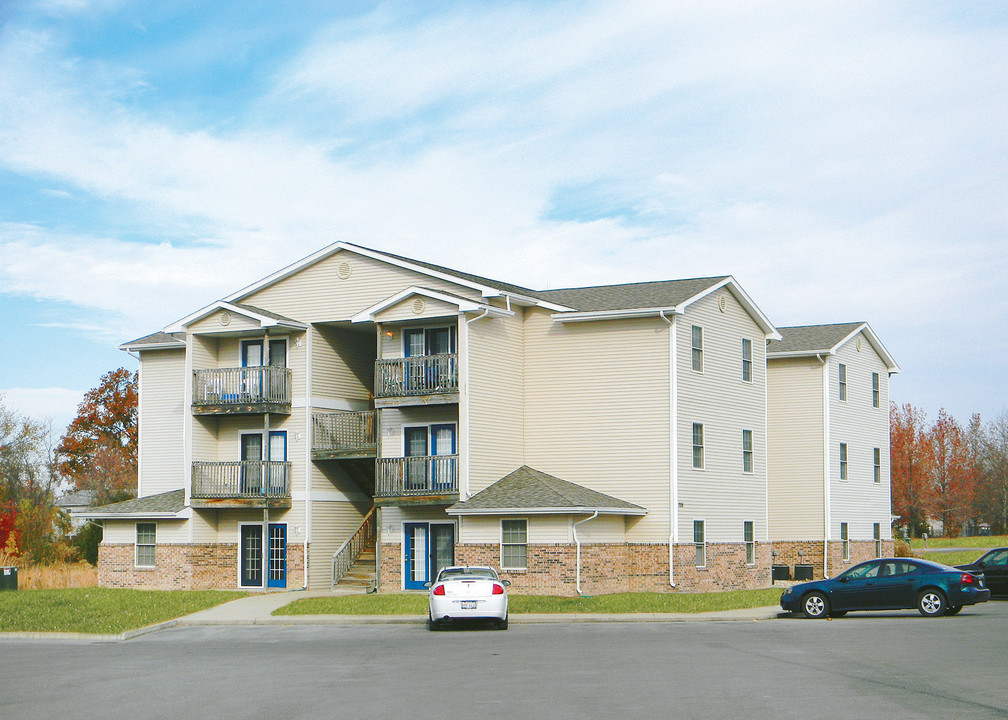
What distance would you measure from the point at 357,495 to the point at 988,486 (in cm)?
7531

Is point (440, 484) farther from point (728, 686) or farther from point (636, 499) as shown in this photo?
point (728, 686)

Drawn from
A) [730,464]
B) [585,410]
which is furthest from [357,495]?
[730,464]

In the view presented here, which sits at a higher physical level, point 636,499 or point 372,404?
point 372,404

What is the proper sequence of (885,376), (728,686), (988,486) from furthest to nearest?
(988,486), (885,376), (728,686)

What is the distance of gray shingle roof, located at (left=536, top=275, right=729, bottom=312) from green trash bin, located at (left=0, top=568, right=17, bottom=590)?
1923 cm

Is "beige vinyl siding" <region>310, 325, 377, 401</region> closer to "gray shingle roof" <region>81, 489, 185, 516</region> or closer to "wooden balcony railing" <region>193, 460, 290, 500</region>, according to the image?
"wooden balcony railing" <region>193, 460, 290, 500</region>

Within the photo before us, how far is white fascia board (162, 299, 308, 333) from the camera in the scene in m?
39.1

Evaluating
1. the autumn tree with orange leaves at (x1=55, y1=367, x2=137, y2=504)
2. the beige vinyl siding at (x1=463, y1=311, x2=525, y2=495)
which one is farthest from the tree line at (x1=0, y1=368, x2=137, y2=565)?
the beige vinyl siding at (x1=463, y1=311, x2=525, y2=495)

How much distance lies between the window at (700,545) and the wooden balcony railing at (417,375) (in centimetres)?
883

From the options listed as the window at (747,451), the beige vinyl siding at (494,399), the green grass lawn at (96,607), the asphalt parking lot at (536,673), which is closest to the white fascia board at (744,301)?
the window at (747,451)

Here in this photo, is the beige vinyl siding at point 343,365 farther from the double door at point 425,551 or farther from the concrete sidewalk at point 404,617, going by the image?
the concrete sidewalk at point 404,617

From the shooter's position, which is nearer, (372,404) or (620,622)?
(620,622)

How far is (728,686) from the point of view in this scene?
1544 cm

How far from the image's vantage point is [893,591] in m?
27.5
